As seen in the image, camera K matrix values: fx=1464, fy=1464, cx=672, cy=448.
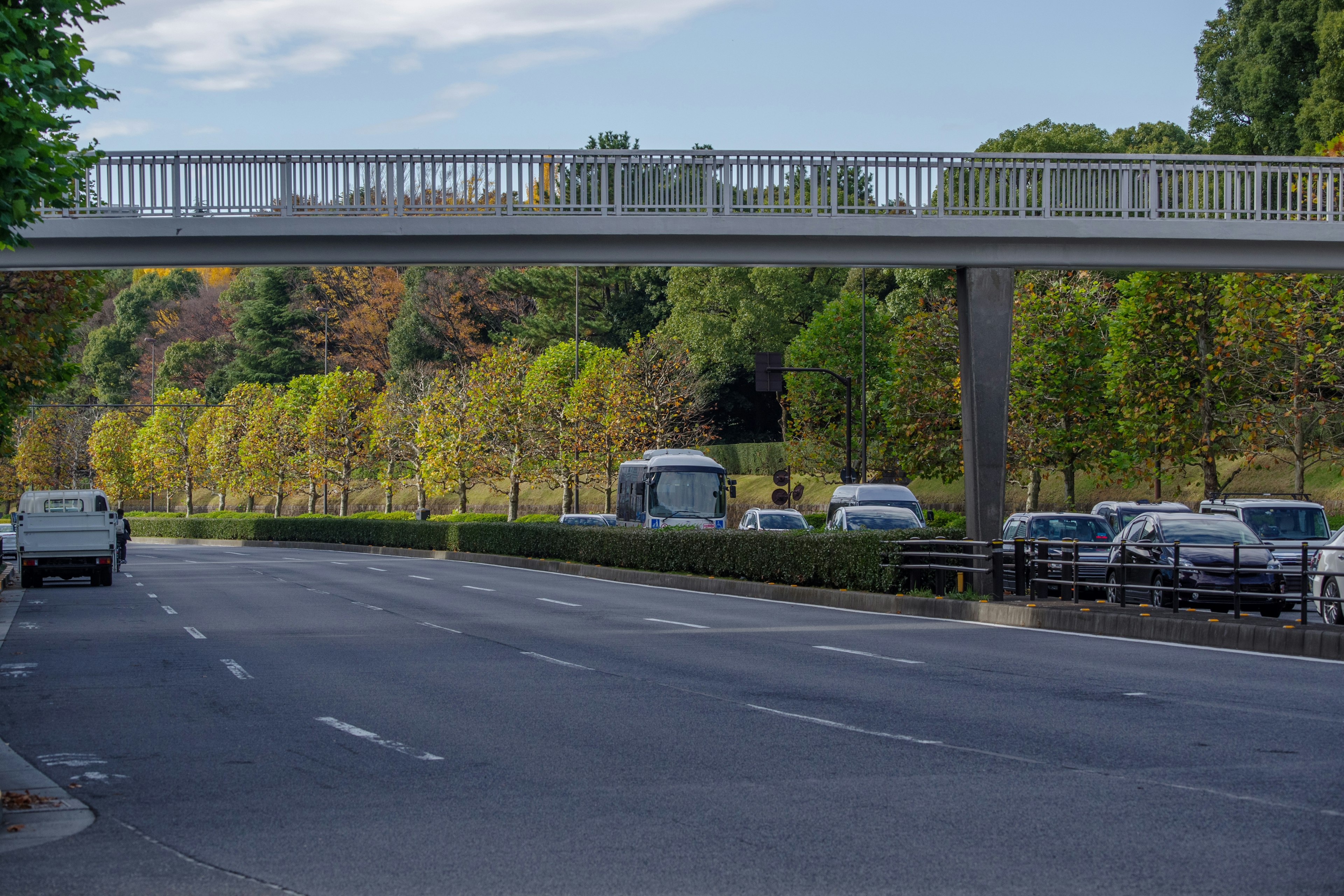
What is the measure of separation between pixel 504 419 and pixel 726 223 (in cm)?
4570

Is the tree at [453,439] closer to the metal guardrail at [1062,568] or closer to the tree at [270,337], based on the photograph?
the tree at [270,337]

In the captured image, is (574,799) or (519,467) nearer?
(574,799)

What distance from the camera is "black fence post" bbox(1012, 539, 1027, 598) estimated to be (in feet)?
74.0

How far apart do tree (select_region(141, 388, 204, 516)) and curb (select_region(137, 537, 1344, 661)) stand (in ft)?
241

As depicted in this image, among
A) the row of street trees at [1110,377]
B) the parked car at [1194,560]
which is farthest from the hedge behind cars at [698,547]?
the row of street trees at [1110,377]

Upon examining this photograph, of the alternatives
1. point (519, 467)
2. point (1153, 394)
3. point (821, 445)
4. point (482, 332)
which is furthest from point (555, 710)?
point (482, 332)

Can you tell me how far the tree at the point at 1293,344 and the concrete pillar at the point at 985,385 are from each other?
41.5 feet

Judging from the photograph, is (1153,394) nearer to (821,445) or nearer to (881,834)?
(821,445)

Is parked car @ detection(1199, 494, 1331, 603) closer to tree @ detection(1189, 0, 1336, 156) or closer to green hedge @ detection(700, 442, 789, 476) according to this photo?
tree @ detection(1189, 0, 1336, 156)

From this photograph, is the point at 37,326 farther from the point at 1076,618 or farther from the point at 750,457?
the point at 750,457

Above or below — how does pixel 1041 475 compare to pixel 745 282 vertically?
below

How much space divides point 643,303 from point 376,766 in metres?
77.7

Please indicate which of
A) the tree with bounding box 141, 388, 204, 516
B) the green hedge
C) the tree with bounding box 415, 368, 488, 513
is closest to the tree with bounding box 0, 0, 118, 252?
the tree with bounding box 415, 368, 488, 513

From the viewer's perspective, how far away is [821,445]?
6228cm
